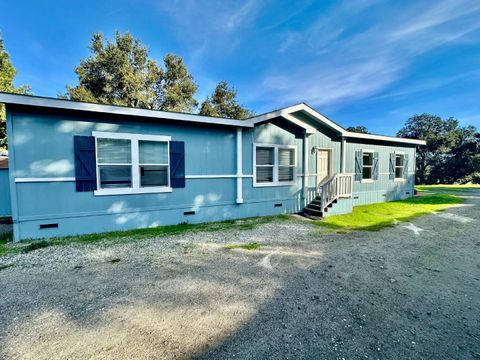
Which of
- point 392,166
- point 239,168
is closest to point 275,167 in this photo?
point 239,168

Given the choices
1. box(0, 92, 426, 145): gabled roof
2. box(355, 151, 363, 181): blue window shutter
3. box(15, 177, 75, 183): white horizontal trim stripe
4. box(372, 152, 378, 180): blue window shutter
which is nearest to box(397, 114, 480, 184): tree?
box(372, 152, 378, 180): blue window shutter

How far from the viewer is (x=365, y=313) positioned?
2436 mm

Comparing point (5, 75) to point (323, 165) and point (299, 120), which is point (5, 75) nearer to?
point (299, 120)

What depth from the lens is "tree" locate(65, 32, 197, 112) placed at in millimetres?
18750

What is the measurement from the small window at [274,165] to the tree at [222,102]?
675 inches

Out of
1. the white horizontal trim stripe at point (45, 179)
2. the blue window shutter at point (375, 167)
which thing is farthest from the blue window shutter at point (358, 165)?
the white horizontal trim stripe at point (45, 179)

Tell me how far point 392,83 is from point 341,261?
1953 centimetres

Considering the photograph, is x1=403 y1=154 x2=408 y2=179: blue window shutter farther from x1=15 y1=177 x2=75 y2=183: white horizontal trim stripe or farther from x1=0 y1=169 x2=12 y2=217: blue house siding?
x1=0 y1=169 x2=12 y2=217: blue house siding

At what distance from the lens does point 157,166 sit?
6.38 m

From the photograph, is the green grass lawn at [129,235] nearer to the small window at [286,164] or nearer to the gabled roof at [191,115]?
the small window at [286,164]

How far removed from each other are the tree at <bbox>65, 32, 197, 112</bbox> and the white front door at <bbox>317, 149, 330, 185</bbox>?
17334 millimetres

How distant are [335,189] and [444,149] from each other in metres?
29.3

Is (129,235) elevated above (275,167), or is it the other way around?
(275,167)

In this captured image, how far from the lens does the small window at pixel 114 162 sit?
225 inches
